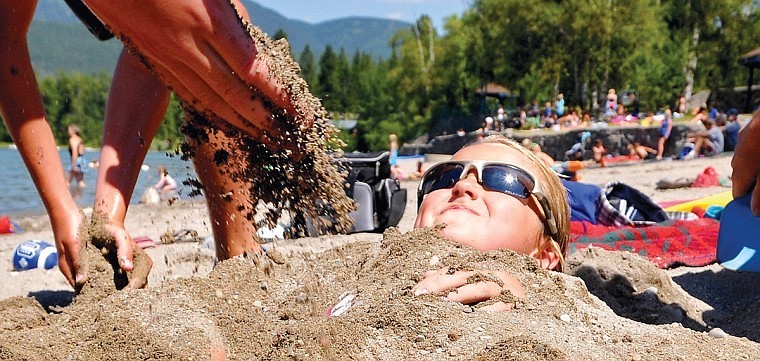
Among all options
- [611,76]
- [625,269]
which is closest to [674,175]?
[625,269]

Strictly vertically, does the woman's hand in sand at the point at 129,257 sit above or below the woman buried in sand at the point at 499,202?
below

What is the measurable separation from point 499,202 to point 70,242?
1595 millimetres

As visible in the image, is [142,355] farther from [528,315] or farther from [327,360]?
[528,315]

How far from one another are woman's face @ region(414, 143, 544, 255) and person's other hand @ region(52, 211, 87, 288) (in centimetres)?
127

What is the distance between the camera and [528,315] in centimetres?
177

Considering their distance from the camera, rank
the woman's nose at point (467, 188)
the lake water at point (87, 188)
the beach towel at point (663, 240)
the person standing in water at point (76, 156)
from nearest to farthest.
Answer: the woman's nose at point (467, 188)
the lake water at point (87, 188)
the beach towel at point (663, 240)
the person standing in water at point (76, 156)

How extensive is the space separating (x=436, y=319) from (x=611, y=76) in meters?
30.9

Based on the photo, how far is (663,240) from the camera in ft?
14.1

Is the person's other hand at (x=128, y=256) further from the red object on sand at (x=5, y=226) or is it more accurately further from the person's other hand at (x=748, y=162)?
the red object on sand at (x=5, y=226)

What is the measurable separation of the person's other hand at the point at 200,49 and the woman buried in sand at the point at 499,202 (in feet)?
2.55

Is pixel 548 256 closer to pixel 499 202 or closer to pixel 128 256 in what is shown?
Result: pixel 499 202

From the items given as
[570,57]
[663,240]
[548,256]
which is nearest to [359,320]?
[548,256]

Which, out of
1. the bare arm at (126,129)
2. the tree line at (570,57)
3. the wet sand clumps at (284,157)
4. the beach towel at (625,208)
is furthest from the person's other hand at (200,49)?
the tree line at (570,57)

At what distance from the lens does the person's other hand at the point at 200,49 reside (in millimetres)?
1590
